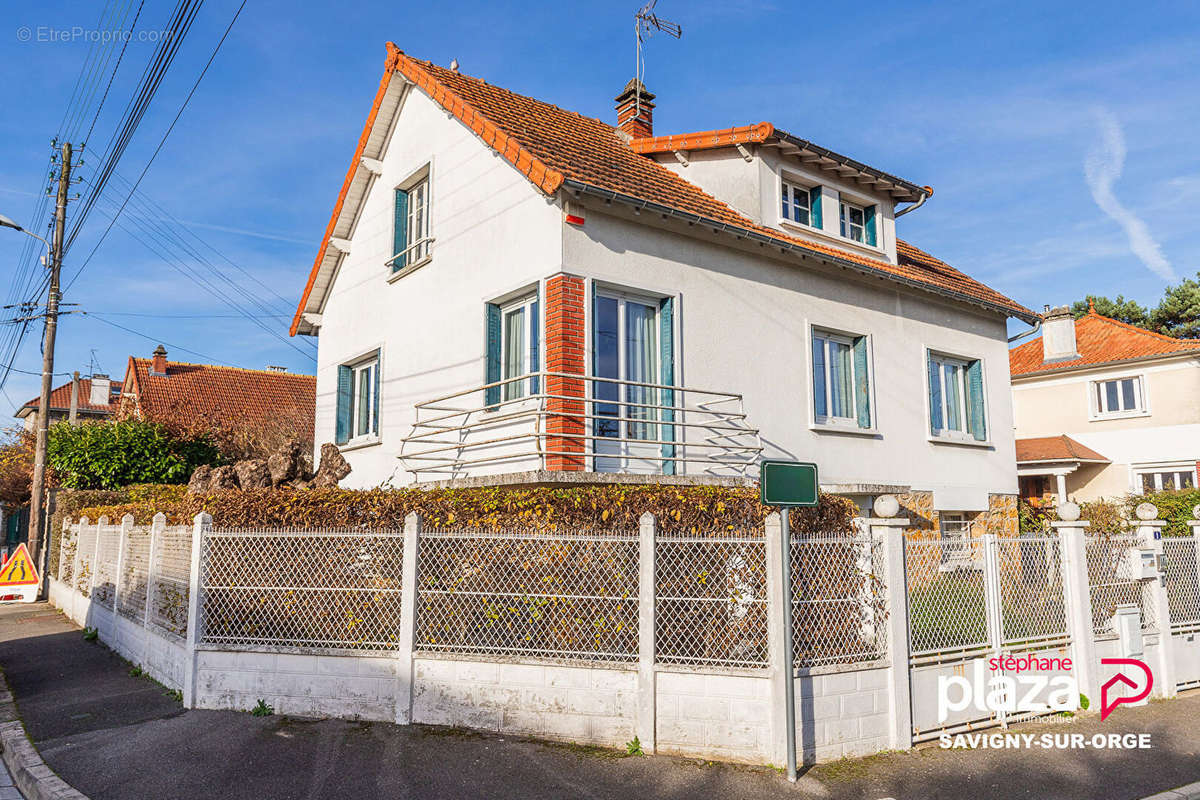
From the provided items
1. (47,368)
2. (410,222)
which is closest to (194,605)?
(410,222)

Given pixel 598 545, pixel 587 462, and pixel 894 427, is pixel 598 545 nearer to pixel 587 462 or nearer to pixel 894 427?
pixel 587 462

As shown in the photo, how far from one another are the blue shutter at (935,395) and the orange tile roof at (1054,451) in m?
11.7

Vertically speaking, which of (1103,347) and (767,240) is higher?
(1103,347)

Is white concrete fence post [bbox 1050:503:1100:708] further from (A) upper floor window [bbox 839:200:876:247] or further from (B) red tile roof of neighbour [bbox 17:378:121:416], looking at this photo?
(B) red tile roof of neighbour [bbox 17:378:121:416]

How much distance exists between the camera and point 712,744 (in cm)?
633

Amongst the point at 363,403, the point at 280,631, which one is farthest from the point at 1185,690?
the point at 363,403

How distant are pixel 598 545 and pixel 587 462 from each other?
9.70ft

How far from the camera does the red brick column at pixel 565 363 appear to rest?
9672 millimetres

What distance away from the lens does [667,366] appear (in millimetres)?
10734

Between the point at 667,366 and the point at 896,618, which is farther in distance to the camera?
the point at 667,366

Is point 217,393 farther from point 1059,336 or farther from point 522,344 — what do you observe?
point 1059,336

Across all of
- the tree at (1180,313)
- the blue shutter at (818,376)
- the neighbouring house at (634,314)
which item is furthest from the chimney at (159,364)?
the tree at (1180,313)

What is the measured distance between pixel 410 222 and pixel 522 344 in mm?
4284

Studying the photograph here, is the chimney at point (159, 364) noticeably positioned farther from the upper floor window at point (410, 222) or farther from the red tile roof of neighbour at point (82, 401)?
the upper floor window at point (410, 222)
